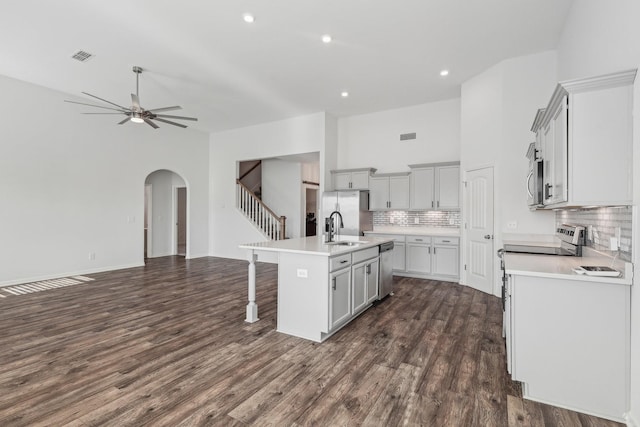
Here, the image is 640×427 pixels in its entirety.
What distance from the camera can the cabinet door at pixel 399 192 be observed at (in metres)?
6.57

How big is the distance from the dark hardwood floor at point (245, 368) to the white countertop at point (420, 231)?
184 centimetres

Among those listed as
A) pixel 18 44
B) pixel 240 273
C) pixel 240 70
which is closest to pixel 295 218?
pixel 240 273

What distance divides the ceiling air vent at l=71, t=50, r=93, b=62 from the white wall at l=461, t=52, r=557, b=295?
6.24 m

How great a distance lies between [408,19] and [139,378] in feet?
15.3

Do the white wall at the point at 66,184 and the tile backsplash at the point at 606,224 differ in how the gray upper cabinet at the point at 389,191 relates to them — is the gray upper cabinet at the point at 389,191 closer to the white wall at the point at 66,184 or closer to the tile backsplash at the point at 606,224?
the tile backsplash at the point at 606,224

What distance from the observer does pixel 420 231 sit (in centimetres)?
659

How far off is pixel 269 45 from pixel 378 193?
3780 mm

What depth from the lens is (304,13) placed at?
364 centimetres

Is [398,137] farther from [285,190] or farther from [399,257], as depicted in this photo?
[285,190]

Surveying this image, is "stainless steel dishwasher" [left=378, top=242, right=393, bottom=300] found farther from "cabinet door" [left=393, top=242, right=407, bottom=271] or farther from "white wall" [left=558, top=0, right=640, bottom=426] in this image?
"white wall" [left=558, top=0, right=640, bottom=426]

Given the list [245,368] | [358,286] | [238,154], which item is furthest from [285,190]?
[245,368]

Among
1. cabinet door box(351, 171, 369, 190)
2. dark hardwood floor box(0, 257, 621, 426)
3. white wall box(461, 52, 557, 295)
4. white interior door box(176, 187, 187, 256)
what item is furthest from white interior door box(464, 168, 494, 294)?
white interior door box(176, 187, 187, 256)

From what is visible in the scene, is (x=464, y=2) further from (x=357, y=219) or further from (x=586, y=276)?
(x=357, y=219)

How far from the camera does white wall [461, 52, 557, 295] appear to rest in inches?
181
